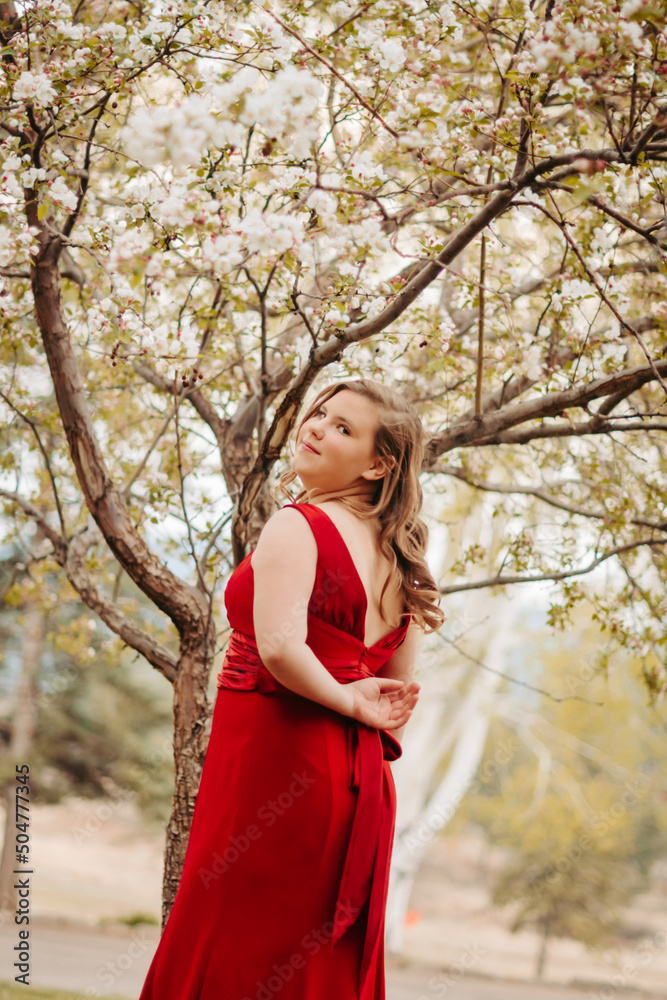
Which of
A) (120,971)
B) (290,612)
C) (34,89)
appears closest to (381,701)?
(290,612)

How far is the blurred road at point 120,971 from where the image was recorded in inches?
291

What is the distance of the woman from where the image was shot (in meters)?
1.74

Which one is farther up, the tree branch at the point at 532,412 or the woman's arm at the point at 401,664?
the tree branch at the point at 532,412

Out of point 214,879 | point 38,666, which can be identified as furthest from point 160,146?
point 38,666

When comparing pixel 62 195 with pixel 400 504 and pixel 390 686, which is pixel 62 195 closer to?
pixel 400 504

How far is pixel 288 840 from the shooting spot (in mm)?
1778

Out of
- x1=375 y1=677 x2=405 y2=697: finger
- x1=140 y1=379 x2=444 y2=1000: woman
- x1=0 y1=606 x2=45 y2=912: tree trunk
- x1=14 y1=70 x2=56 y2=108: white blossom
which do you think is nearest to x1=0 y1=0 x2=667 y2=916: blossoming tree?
x1=14 y1=70 x2=56 y2=108: white blossom

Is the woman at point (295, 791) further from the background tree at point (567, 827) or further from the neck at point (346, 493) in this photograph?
the background tree at point (567, 827)

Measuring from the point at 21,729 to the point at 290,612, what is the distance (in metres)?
10.3

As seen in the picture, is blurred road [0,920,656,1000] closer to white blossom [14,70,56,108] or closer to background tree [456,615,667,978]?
background tree [456,615,667,978]

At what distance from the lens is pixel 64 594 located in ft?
17.2

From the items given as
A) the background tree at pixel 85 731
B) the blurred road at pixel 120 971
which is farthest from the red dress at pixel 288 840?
the background tree at pixel 85 731

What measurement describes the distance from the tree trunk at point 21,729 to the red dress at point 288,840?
26.4 ft

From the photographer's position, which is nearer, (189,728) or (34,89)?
(34,89)
